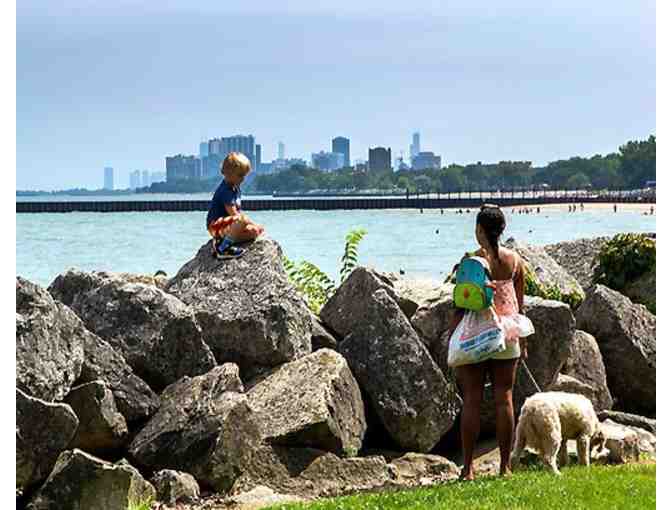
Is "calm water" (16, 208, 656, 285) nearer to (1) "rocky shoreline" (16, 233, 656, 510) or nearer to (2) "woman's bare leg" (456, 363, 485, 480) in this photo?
(1) "rocky shoreline" (16, 233, 656, 510)

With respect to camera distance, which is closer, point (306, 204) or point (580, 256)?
point (580, 256)

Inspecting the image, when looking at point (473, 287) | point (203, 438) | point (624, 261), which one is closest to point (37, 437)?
point (203, 438)

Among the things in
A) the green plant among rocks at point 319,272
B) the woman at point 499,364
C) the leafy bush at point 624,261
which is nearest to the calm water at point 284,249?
the green plant among rocks at point 319,272

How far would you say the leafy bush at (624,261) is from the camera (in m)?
18.3

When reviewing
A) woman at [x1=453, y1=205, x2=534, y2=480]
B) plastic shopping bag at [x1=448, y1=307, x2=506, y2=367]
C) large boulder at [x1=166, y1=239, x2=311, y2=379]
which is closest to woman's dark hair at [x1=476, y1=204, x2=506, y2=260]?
woman at [x1=453, y1=205, x2=534, y2=480]

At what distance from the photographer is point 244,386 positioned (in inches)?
503

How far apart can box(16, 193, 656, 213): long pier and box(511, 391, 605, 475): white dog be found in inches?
3522

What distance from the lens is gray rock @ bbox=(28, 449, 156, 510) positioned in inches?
401

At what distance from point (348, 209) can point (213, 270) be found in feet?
337

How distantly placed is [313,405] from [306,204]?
98.4 meters

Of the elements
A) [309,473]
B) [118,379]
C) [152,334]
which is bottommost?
[309,473]

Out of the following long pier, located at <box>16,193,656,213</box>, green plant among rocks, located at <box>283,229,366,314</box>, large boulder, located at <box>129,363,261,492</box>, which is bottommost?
large boulder, located at <box>129,363,261,492</box>

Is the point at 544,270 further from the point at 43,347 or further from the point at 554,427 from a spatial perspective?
the point at 43,347
